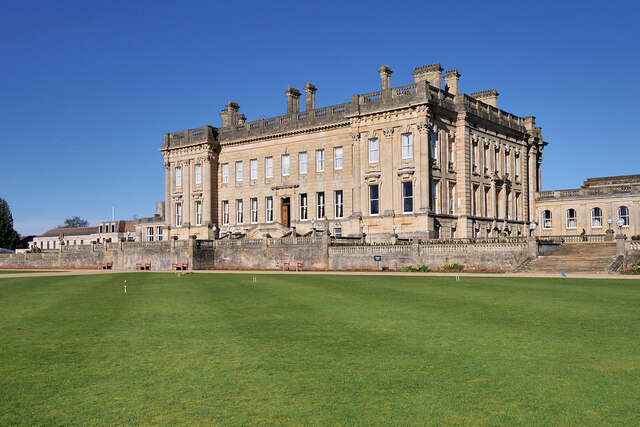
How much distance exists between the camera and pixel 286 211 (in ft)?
198

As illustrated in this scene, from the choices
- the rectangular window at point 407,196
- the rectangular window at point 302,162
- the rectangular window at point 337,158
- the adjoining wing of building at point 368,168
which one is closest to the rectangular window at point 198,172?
the adjoining wing of building at point 368,168

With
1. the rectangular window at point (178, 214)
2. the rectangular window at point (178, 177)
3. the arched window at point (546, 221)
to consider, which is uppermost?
the rectangular window at point (178, 177)

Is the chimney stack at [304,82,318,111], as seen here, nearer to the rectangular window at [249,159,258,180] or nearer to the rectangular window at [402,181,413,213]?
the rectangular window at [249,159,258,180]

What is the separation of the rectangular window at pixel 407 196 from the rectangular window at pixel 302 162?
11.5 metres

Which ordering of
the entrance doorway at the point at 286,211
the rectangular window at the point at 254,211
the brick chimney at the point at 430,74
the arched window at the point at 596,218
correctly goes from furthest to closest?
the rectangular window at the point at 254,211 → the entrance doorway at the point at 286,211 → the arched window at the point at 596,218 → the brick chimney at the point at 430,74

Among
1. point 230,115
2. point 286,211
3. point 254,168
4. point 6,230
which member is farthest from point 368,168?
point 6,230

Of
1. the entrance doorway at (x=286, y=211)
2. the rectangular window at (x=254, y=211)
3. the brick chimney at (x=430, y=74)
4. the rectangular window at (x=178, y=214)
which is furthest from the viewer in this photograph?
the rectangular window at (x=178, y=214)

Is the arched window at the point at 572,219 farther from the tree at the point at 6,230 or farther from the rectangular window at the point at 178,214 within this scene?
the tree at the point at 6,230

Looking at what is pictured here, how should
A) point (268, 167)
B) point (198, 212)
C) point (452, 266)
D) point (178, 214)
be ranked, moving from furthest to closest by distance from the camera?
point (178, 214) < point (198, 212) < point (268, 167) < point (452, 266)

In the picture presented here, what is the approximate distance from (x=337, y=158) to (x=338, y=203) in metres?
4.04

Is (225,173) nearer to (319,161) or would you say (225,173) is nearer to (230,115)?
(230,115)

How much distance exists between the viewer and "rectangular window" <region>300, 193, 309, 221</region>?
5806 cm

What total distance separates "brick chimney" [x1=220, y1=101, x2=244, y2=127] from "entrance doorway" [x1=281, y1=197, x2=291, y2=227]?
35.4ft

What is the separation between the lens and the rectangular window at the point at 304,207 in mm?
58056
